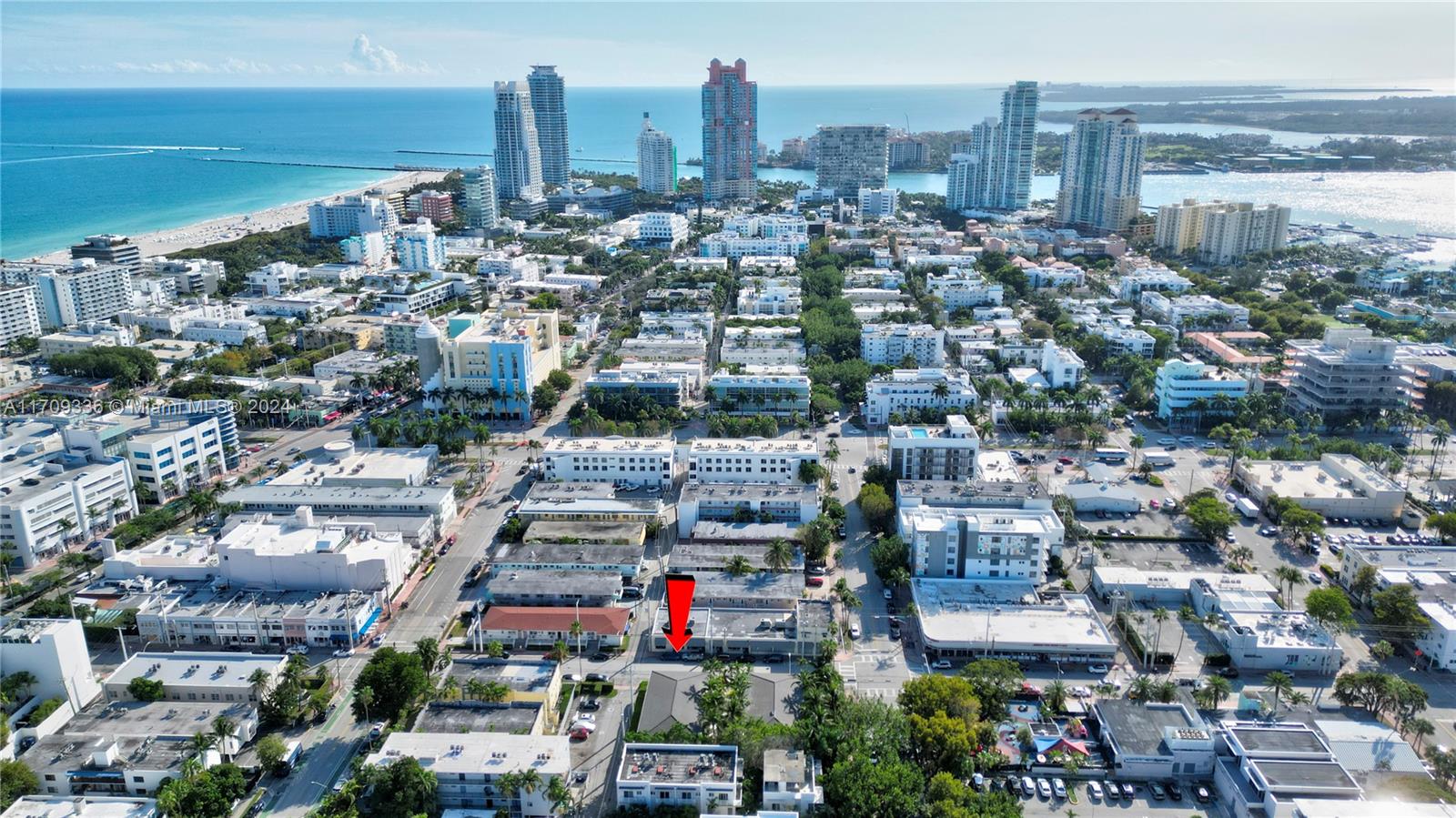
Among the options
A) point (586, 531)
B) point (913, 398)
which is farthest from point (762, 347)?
point (586, 531)

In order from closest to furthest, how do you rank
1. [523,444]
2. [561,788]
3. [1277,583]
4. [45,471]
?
[561,788] < [1277,583] < [45,471] < [523,444]

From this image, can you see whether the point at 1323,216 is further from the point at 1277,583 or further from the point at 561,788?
the point at 561,788

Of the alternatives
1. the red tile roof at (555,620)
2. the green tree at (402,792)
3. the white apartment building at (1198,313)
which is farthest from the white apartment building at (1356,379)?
the green tree at (402,792)

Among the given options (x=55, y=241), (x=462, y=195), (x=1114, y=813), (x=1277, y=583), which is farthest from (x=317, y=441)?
(x=462, y=195)

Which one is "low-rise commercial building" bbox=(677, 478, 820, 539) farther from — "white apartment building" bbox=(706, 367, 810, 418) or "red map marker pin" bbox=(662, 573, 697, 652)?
"white apartment building" bbox=(706, 367, 810, 418)

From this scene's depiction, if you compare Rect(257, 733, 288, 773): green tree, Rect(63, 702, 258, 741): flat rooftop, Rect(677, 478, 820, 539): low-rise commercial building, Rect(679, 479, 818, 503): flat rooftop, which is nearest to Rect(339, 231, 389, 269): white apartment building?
Rect(679, 479, 818, 503): flat rooftop

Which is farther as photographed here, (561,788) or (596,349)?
(596,349)
